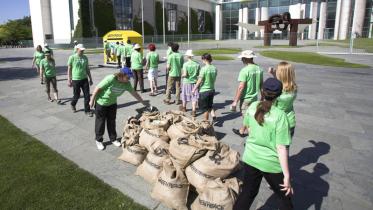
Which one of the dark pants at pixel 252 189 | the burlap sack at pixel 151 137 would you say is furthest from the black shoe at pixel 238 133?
the dark pants at pixel 252 189

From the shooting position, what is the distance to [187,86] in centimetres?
753

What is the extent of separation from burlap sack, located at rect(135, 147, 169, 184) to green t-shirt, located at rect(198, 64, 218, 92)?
2603 mm

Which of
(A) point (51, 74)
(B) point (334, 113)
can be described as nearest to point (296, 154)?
(B) point (334, 113)

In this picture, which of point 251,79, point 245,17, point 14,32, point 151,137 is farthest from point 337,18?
point 14,32

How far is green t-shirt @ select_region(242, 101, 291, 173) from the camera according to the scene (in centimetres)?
284

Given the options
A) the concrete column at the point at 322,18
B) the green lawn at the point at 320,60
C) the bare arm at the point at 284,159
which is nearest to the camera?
the bare arm at the point at 284,159

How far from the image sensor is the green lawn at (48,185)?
3934mm

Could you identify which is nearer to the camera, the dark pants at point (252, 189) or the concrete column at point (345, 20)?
the dark pants at point (252, 189)

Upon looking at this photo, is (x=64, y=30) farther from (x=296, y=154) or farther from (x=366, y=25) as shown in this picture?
Result: (x=366, y=25)

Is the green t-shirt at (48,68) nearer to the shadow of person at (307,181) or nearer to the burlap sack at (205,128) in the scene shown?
the burlap sack at (205,128)

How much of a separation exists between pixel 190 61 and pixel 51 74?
4831 mm

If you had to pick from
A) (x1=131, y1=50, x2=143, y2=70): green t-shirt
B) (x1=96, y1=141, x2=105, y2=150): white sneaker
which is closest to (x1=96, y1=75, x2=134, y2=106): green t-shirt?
(x1=96, y1=141, x2=105, y2=150): white sneaker

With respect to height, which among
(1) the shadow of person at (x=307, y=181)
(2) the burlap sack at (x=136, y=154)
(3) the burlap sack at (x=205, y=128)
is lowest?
(1) the shadow of person at (x=307, y=181)

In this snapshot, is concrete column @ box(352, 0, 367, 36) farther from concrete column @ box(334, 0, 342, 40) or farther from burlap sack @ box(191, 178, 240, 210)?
burlap sack @ box(191, 178, 240, 210)
